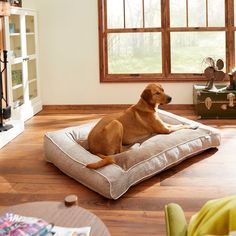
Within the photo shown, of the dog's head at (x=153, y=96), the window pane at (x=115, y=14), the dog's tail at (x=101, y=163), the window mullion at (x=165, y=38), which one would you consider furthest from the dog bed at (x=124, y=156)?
the window pane at (x=115, y=14)

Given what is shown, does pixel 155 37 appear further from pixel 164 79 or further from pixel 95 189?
pixel 95 189

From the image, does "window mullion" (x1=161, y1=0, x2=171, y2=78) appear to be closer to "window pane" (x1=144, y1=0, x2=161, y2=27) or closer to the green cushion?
"window pane" (x1=144, y1=0, x2=161, y2=27)

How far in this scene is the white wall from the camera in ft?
19.1

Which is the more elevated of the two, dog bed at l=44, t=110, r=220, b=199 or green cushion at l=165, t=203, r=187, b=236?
green cushion at l=165, t=203, r=187, b=236


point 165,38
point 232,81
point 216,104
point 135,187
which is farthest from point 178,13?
point 135,187

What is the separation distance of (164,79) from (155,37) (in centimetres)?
58

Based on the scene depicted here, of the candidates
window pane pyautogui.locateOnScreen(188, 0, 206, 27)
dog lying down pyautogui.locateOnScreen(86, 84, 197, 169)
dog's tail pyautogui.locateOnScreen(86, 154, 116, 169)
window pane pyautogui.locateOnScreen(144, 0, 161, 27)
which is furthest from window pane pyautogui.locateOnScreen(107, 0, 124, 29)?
dog's tail pyautogui.locateOnScreen(86, 154, 116, 169)

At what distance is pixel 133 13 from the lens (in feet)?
19.1

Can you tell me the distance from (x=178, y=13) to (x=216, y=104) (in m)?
1.44

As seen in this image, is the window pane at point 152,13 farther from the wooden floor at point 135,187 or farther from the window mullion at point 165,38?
the wooden floor at point 135,187

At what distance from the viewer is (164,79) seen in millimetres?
5785

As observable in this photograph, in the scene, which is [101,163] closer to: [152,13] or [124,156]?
[124,156]

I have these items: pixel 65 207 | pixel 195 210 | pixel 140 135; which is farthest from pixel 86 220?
pixel 140 135

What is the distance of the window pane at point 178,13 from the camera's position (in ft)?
18.7
